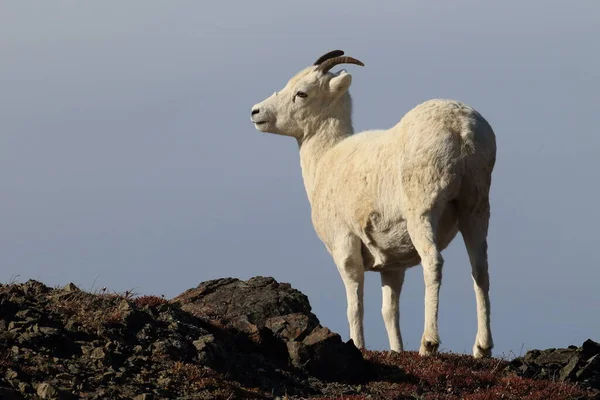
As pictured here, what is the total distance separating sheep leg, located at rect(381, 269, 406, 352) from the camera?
16344 mm

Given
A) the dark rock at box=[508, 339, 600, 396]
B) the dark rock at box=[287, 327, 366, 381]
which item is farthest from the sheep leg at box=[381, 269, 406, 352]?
the dark rock at box=[287, 327, 366, 381]

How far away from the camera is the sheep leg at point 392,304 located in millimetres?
16344

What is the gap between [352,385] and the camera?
13336 mm

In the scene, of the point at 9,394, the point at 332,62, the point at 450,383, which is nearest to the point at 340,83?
the point at 332,62

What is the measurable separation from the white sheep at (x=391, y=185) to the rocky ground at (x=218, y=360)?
2.80 feet

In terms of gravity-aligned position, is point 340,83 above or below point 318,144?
above

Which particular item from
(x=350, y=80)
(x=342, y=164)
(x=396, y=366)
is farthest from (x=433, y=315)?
(x=350, y=80)

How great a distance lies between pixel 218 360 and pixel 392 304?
4.05 m

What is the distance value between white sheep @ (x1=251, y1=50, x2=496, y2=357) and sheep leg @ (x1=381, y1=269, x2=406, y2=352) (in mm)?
14

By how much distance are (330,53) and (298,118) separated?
1193mm

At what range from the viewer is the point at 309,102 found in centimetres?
1791

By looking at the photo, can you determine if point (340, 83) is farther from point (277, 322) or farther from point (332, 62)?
point (277, 322)

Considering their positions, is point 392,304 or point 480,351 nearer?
point 480,351

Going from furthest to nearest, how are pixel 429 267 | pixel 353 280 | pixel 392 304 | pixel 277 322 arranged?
pixel 392 304 < pixel 353 280 < pixel 277 322 < pixel 429 267
